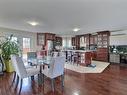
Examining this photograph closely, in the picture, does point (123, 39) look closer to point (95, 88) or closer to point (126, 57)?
point (126, 57)

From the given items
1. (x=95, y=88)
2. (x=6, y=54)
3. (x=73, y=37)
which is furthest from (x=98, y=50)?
(x=6, y=54)

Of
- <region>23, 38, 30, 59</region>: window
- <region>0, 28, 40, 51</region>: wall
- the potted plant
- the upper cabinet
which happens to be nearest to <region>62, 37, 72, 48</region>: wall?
the upper cabinet

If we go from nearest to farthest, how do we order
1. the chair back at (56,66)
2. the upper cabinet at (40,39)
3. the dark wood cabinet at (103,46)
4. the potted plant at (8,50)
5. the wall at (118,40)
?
the chair back at (56,66), the potted plant at (8,50), the wall at (118,40), the dark wood cabinet at (103,46), the upper cabinet at (40,39)

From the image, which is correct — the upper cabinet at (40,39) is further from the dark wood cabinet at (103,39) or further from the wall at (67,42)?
the dark wood cabinet at (103,39)

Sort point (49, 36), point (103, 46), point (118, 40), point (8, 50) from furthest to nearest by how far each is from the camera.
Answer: point (49, 36)
point (103, 46)
point (118, 40)
point (8, 50)

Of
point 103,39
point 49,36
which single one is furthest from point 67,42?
point 103,39

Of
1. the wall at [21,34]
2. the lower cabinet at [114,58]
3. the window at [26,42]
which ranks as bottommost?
the lower cabinet at [114,58]

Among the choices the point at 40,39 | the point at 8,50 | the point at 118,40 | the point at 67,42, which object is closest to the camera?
the point at 8,50

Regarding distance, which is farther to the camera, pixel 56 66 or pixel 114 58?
pixel 114 58

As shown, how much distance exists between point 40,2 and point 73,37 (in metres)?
8.57

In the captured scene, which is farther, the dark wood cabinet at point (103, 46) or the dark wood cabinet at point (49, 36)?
the dark wood cabinet at point (49, 36)

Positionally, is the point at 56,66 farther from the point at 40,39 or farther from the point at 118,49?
the point at 40,39

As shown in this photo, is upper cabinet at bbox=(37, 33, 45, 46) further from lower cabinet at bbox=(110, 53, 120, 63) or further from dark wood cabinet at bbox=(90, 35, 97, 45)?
lower cabinet at bbox=(110, 53, 120, 63)

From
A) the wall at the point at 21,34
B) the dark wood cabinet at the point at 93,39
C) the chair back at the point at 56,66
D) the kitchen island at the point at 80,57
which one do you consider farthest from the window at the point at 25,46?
the chair back at the point at 56,66
